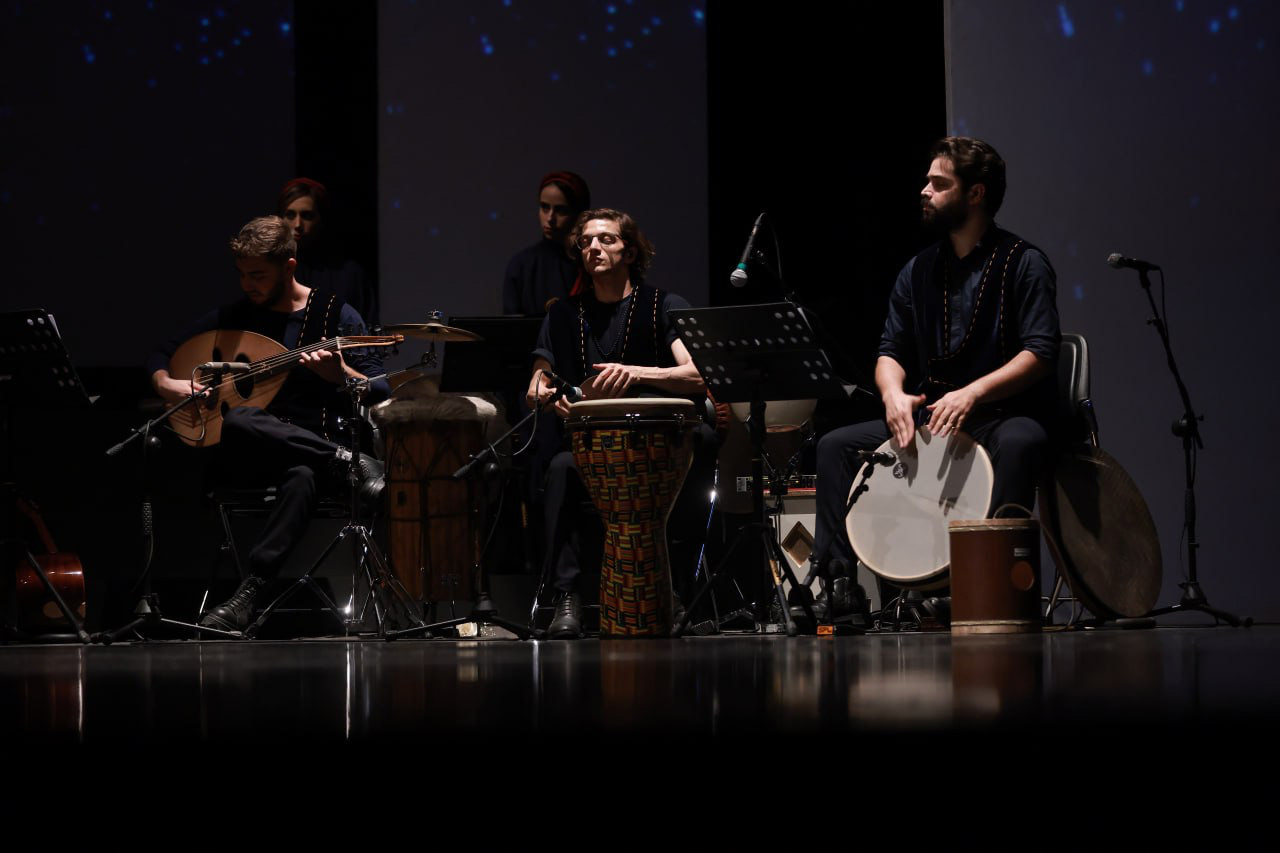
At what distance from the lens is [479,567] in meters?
4.88

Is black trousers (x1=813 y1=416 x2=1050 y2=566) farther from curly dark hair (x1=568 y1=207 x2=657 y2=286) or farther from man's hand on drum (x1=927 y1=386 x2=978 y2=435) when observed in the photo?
curly dark hair (x1=568 y1=207 x2=657 y2=286)

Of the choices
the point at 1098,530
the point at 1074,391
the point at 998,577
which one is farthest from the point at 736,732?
the point at 1074,391

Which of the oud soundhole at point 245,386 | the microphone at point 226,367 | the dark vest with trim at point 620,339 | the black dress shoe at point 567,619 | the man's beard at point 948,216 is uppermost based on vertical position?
the man's beard at point 948,216

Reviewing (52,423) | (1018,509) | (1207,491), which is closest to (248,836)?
(1018,509)

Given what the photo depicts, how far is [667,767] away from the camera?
34.7 inches

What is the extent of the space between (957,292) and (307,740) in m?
3.42

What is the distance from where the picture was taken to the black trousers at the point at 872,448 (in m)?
3.72

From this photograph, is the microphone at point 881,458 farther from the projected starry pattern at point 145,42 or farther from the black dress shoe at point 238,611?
the projected starry pattern at point 145,42

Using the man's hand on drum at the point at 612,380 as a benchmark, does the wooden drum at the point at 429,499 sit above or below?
below

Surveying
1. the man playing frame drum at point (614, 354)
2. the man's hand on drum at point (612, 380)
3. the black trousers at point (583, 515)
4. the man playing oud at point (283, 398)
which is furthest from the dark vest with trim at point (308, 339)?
the man's hand on drum at point (612, 380)

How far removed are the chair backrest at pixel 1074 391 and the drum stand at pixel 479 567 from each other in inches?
61.3

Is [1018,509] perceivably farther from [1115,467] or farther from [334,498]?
[334,498]

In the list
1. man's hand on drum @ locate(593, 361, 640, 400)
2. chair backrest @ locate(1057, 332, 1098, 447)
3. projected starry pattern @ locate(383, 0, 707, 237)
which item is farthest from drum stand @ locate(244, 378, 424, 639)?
chair backrest @ locate(1057, 332, 1098, 447)

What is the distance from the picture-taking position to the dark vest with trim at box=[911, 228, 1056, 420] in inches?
155
